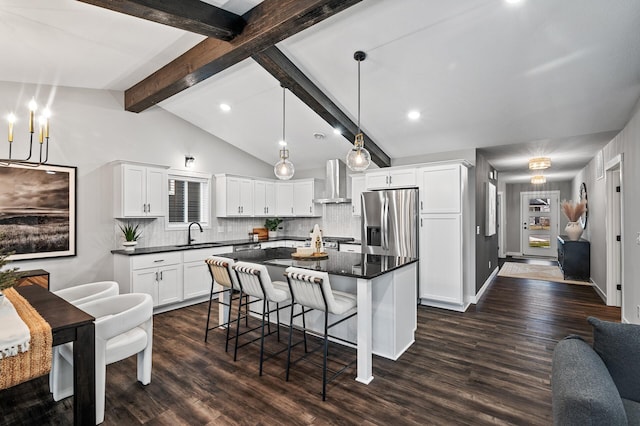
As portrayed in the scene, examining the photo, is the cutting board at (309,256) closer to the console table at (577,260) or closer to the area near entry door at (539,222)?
the console table at (577,260)

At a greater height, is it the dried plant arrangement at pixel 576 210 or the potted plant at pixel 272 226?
the dried plant arrangement at pixel 576 210

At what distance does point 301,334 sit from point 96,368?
2052 mm

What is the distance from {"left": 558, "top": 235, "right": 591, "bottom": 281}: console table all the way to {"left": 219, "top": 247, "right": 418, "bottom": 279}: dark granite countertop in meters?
5.31

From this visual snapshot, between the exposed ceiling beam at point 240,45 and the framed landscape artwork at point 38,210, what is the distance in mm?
1426

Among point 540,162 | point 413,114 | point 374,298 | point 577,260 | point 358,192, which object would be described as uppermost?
point 413,114

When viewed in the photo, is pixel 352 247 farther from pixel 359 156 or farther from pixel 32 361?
pixel 32 361

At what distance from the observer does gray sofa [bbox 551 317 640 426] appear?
121cm

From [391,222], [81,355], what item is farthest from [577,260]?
[81,355]

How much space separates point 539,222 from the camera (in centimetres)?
1014

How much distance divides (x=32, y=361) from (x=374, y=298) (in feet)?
8.17

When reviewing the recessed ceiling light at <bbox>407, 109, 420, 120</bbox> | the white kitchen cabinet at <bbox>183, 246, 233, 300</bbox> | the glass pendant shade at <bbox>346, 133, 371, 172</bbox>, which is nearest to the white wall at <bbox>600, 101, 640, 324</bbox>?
the recessed ceiling light at <bbox>407, 109, 420, 120</bbox>

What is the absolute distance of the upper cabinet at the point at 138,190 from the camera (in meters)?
4.38

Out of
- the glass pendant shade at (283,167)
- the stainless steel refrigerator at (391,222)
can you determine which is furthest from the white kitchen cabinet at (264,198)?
the glass pendant shade at (283,167)

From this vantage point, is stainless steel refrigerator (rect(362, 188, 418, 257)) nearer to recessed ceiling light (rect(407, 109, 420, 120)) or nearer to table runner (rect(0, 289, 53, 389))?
recessed ceiling light (rect(407, 109, 420, 120))
